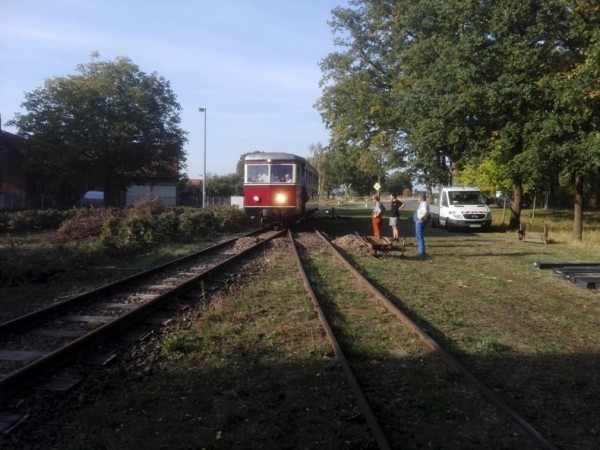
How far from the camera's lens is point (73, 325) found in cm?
784

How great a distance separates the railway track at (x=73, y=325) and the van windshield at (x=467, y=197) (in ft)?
60.1

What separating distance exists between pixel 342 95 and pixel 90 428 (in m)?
35.7

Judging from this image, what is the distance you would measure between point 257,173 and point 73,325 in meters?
16.4

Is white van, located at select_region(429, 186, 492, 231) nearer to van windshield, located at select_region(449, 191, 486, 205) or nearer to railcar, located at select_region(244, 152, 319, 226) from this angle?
van windshield, located at select_region(449, 191, 486, 205)

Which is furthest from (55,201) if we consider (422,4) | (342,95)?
(422,4)

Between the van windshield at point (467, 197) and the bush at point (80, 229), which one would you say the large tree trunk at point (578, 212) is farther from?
the bush at point (80, 229)

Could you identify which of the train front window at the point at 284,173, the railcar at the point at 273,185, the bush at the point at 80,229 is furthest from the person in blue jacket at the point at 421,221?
the bush at the point at 80,229

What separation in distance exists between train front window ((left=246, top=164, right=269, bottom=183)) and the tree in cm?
2074

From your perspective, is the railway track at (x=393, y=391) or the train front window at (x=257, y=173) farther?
the train front window at (x=257, y=173)

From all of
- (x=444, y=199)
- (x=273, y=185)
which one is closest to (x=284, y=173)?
(x=273, y=185)

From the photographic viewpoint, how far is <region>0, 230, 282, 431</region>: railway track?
5.65 meters

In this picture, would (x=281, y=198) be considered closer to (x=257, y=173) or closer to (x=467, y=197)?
(x=257, y=173)

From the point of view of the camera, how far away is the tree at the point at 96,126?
4131cm

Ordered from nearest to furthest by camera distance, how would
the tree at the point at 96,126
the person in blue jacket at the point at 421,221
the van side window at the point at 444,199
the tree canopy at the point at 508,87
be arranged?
the person in blue jacket at the point at 421,221, the tree canopy at the point at 508,87, the van side window at the point at 444,199, the tree at the point at 96,126
